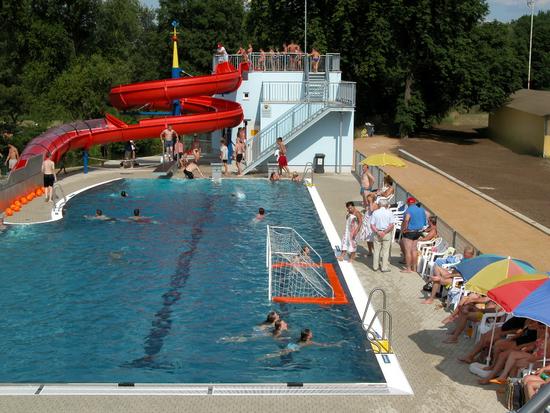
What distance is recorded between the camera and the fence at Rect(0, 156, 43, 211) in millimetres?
19859

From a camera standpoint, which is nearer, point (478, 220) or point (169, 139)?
point (478, 220)

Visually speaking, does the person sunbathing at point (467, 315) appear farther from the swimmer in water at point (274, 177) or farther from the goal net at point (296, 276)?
the swimmer in water at point (274, 177)

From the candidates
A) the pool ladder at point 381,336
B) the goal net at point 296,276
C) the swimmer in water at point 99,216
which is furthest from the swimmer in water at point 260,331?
the swimmer in water at point 99,216

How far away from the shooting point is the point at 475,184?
89.1ft

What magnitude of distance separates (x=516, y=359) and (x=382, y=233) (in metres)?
5.53

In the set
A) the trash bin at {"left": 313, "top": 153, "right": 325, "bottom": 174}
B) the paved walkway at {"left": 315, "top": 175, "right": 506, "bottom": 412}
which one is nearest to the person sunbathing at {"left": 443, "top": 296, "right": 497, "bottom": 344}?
the paved walkway at {"left": 315, "top": 175, "right": 506, "bottom": 412}

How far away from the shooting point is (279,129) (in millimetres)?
27344

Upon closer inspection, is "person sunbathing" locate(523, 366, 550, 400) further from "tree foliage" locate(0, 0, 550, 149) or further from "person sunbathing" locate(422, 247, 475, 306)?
"tree foliage" locate(0, 0, 550, 149)

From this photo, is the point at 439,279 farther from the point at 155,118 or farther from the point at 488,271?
the point at 155,118

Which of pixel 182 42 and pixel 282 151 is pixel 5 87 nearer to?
pixel 282 151

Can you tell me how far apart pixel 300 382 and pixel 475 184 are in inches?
770

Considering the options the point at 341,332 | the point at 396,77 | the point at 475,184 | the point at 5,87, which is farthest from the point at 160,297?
the point at 396,77

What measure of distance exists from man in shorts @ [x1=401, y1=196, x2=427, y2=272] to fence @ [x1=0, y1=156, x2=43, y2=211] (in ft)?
37.7

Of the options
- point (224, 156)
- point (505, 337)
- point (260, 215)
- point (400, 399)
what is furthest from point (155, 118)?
point (400, 399)
